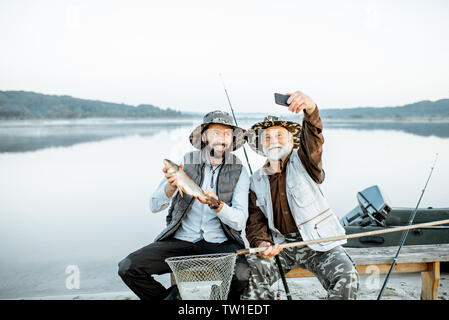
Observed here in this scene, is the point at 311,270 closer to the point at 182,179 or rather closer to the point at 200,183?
the point at 200,183

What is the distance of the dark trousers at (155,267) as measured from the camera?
2.98m

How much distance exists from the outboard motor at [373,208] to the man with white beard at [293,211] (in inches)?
62.9

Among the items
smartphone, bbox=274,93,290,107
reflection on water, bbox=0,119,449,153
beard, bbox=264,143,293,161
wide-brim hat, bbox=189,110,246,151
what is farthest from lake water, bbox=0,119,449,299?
reflection on water, bbox=0,119,449,153

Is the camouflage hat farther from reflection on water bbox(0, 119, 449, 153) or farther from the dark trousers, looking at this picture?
the dark trousers

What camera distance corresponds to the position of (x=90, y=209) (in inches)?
354

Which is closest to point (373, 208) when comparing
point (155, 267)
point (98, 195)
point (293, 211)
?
point (293, 211)

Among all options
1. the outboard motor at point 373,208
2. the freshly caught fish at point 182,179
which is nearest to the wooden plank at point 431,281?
the outboard motor at point 373,208

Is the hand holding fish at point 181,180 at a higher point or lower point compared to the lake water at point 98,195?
higher

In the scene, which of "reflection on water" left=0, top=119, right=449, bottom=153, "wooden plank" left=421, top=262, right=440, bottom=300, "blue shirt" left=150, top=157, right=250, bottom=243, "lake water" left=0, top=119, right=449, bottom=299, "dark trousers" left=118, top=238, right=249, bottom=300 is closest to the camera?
"dark trousers" left=118, top=238, right=249, bottom=300

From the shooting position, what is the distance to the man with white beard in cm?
287

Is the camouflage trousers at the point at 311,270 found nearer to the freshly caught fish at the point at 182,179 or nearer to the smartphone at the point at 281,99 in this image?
the freshly caught fish at the point at 182,179

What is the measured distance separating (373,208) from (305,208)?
6.12 ft

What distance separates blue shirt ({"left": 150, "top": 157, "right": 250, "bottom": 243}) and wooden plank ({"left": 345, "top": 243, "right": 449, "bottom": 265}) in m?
1.21
